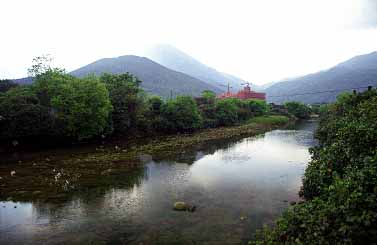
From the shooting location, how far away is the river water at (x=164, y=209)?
1490 cm

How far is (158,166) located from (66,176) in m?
9.93

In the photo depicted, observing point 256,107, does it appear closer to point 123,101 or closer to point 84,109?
point 123,101

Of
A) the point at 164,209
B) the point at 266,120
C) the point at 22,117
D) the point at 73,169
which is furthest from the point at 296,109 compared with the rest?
the point at 164,209

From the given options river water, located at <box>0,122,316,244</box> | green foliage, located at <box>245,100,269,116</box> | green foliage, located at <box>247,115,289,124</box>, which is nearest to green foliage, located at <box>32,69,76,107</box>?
river water, located at <box>0,122,316,244</box>

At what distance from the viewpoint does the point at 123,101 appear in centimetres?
5456

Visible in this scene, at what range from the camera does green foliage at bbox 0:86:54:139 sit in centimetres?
3947

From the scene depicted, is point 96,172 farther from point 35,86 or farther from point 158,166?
point 35,86

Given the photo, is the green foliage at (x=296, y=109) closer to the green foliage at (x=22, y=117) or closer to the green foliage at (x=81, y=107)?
the green foliage at (x=81, y=107)

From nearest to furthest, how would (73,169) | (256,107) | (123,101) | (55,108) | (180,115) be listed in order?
(73,169), (55,108), (123,101), (180,115), (256,107)

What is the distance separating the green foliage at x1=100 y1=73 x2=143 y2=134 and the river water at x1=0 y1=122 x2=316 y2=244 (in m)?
25.5

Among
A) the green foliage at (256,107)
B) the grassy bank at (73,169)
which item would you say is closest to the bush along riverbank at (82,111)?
the grassy bank at (73,169)

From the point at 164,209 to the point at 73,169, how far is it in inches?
612

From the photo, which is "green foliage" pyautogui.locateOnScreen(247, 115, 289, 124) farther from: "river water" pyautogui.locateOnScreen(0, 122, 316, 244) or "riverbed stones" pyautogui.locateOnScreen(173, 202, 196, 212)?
"riverbed stones" pyautogui.locateOnScreen(173, 202, 196, 212)

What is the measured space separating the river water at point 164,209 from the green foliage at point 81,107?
1972cm
